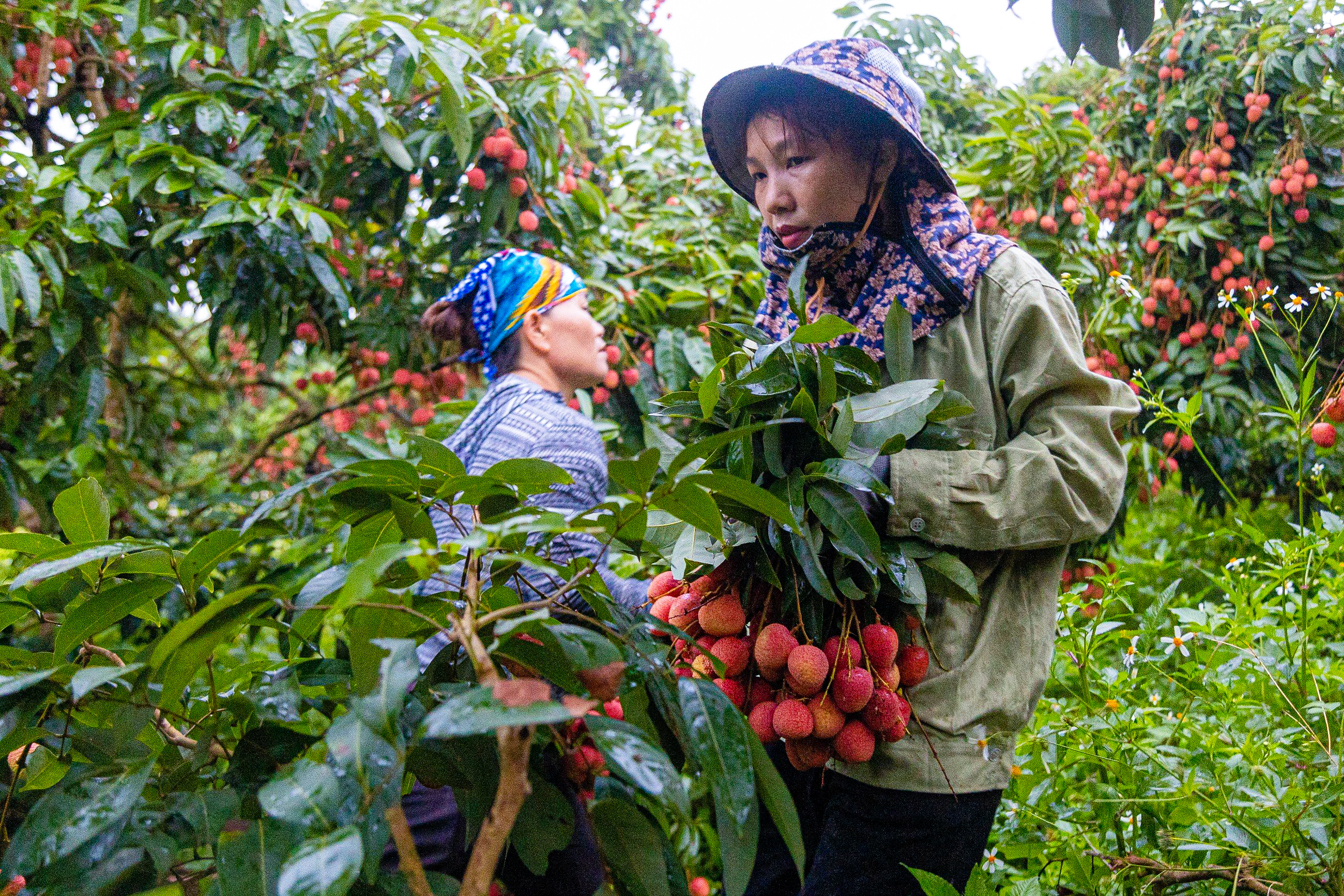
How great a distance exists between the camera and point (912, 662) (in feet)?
3.71

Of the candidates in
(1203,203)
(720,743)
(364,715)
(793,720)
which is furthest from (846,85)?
(1203,203)

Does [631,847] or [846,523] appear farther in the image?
[846,523]

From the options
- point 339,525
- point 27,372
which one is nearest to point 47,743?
point 339,525

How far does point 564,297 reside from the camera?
2.18 metres

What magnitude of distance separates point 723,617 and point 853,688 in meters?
0.16

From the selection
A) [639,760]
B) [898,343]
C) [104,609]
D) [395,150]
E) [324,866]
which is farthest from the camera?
[395,150]

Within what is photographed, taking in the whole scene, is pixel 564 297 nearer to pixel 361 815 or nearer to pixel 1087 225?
pixel 1087 225

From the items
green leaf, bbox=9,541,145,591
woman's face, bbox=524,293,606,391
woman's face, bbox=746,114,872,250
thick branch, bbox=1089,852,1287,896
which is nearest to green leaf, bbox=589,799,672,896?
green leaf, bbox=9,541,145,591

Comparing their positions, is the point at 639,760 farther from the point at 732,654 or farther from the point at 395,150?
the point at 395,150

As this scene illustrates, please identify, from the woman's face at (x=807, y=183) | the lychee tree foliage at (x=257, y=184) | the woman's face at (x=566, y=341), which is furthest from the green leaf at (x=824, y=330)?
the lychee tree foliage at (x=257, y=184)

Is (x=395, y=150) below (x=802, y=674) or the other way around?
the other way around

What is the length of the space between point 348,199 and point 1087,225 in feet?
6.84

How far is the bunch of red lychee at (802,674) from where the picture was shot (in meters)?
1.04

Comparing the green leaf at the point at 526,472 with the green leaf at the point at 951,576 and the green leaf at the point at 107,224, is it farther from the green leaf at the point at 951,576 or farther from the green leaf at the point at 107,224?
the green leaf at the point at 107,224
